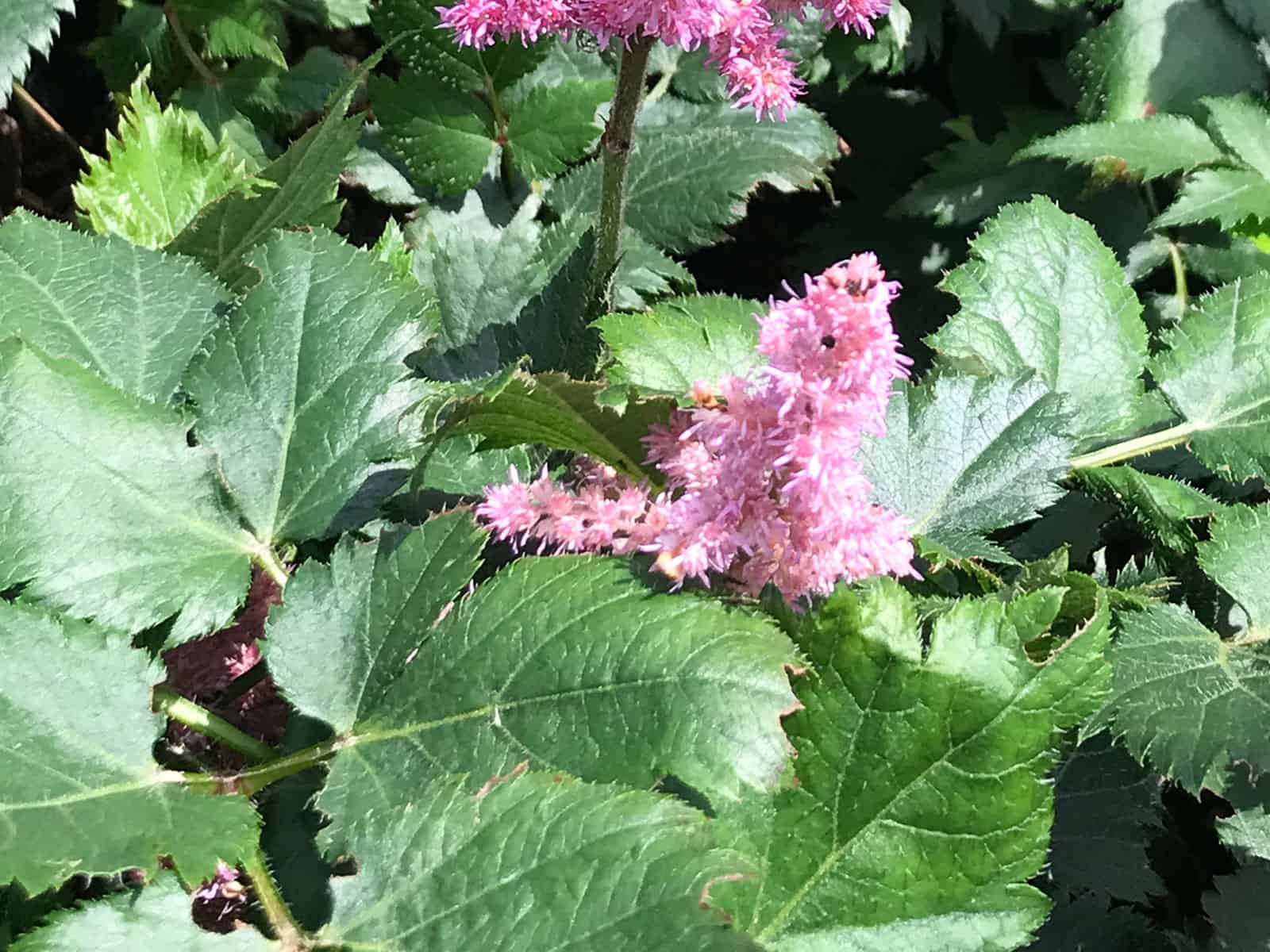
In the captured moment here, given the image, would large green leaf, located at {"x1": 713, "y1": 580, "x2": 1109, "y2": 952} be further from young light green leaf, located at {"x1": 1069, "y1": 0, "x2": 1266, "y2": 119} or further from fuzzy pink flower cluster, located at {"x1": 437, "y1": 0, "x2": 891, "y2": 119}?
young light green leaf, located at {"x1": 1069, "y1": 0, "x2": 1266, "y2": 119}

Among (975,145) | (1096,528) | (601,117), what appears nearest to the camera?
(1096,528)

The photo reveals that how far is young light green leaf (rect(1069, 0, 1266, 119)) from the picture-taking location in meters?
1.66

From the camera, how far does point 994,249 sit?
110cm

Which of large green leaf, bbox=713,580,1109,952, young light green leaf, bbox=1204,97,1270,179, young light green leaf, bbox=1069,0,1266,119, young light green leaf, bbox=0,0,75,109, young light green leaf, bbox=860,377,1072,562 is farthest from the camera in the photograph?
young light green leaf, bbox=1069,0,1266,119

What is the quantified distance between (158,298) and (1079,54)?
4.54ft

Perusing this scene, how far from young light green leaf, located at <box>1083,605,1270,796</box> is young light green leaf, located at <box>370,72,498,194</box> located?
912 millimetres

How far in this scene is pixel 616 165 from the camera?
0.99m

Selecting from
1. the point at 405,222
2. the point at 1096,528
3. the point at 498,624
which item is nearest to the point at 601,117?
the point at 405,222

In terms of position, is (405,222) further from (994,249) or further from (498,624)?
(498,624)

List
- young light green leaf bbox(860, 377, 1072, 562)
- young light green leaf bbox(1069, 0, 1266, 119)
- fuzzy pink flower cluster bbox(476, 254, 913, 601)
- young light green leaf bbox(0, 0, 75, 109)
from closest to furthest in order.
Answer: fuzzy pink flower cluster bbox(476, 254, 913, 601) → young light green leaf bbox(860, 377, 1072, 562) → young light green leaf bbox(0, 0, 75, 109) → young light green leaf bbox(1069, 0, 1266, 119)

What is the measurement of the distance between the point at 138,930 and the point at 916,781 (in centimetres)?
45

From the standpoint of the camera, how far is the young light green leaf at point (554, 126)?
4.50 feet

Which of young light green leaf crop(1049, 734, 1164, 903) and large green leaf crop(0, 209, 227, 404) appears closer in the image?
large green leaf crop(0, 209, 227, 404)

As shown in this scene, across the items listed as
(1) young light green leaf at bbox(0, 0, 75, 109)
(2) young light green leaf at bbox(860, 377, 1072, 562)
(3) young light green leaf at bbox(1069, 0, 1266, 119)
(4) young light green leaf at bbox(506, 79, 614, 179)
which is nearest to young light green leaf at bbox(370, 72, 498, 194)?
(4) young light green leaf at bbox(506, 79, 614, 179)
